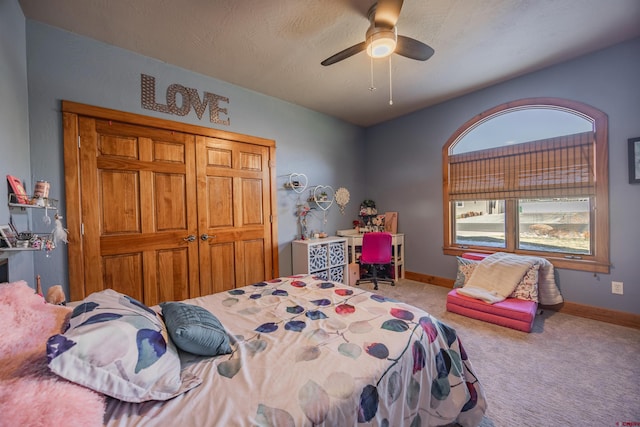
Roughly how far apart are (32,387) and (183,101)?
2855 millimetres

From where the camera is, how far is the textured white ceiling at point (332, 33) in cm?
198

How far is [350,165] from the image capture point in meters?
4.74

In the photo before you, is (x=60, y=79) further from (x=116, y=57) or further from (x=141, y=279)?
(x=141, y=279)

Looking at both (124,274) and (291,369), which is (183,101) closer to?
(124,274)

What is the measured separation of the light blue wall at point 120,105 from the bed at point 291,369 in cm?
177

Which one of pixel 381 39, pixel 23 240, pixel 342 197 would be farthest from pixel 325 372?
pixel 342 197

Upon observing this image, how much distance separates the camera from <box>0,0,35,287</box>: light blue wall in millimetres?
1578

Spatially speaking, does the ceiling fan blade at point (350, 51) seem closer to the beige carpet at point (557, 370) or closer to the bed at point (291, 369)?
the bed at point (291, 369)

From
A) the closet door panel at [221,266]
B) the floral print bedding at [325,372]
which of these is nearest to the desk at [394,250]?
the closet door panel at [221,266]

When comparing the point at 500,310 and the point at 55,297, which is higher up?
the point at 55,297

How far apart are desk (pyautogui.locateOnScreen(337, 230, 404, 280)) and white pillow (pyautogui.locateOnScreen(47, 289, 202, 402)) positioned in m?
A: 3.33

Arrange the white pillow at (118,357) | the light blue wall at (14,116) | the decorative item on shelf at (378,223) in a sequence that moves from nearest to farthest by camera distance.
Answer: the white pillow at (118,357)
the light blue wall at (14,116)
the decorative item on shelf at (378,223)

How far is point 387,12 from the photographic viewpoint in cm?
177

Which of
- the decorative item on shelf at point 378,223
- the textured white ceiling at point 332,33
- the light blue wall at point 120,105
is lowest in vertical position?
the decorative item on shelf at point 378,223
